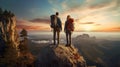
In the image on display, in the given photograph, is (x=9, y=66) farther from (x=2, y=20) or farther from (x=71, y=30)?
(x=2, y=20)

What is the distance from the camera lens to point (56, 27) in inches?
728

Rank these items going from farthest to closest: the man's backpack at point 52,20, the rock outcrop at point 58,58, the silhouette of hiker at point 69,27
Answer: the silhouette of hiker at point 69,27
the man's backpack at point 52,20
the rock outcrop at point 58,58

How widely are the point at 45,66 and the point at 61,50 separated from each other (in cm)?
215

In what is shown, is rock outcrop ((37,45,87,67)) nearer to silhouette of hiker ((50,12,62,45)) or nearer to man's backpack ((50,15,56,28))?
silhouette of hiker ((50,12,62,45))

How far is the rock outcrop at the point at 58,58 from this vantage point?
17.5 metres

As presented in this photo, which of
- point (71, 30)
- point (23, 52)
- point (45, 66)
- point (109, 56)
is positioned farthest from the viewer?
point (109, 56)

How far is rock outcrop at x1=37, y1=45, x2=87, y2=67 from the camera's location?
17.5m

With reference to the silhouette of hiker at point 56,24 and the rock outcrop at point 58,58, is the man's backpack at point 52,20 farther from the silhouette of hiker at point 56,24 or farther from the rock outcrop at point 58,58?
the rock outcrop at point 58,58

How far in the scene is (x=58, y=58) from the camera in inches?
691

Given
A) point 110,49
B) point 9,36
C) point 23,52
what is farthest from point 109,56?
point 23,52

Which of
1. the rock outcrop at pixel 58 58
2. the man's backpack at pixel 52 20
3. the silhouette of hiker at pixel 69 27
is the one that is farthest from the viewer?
the silhouette of hiker at pixel 69 27

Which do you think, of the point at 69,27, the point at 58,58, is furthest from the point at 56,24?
the point at 58,58

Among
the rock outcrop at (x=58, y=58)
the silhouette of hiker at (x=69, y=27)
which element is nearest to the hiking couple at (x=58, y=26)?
the silhouette of hiker at (x=69, y=27)

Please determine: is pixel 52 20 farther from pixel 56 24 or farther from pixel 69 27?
pixel 69 27
